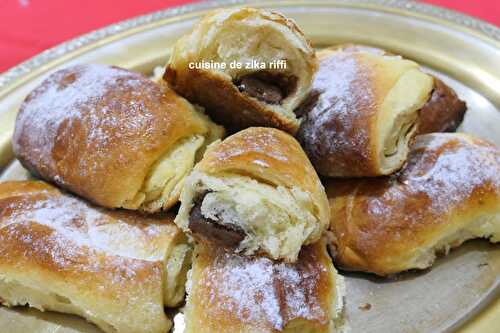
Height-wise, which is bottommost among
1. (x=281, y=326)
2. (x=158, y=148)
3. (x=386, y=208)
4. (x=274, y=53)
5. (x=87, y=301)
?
(x=87, y=301)

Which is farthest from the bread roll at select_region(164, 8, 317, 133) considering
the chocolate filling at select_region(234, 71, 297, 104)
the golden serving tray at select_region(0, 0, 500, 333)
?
the golden serving tray at select_region(0, 0, 500, 333)

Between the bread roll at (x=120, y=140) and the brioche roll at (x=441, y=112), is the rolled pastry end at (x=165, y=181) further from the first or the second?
the brioche roll at (x=441, y=112)

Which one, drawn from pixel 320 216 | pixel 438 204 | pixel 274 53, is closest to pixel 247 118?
pixel 274 53

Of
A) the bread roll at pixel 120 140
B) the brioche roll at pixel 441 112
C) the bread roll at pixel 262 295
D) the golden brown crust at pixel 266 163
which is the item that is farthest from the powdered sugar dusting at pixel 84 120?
the brioche roll at pixel 441 112

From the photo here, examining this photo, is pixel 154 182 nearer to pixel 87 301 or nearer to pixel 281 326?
pixel 87 301

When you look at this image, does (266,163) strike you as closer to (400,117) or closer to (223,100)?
(223,100)

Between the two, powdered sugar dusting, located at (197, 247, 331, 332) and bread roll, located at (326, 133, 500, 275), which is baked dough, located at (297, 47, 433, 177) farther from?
powdered sugar dusting, located at (197, 247, 331, 332)
